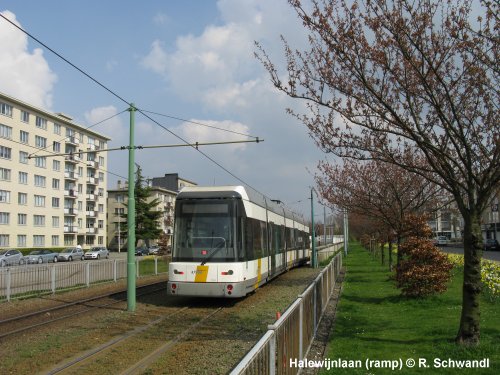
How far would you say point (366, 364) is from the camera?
7.12m

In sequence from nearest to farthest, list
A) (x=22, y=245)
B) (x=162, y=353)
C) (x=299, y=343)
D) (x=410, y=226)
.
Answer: (x=299, y=343), (x=162, y=353), (x=410, y=226), (x=22, y=245)

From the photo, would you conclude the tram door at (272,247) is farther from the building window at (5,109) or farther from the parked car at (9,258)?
the building window at (5,109)

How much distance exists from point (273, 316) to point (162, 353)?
173 inches

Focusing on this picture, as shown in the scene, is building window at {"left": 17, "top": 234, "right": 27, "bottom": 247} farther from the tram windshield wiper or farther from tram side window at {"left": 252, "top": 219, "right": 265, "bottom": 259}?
the tram windshield wiper

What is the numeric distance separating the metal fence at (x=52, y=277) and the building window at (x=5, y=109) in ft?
150

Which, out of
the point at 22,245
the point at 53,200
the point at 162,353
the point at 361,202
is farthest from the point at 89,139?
the point at 162,353

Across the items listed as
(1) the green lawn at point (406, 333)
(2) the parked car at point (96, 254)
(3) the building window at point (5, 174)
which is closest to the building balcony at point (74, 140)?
(3) the building window at point (5, 174)

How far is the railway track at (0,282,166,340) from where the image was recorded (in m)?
11.0

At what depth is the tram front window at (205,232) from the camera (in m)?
13.6

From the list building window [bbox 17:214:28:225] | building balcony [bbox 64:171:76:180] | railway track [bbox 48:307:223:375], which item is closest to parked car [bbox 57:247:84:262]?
building window [bbox 17:214:28:225]

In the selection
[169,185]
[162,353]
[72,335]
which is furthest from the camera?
[169,185]

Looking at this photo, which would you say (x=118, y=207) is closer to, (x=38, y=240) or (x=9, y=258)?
(x=38, y=240)

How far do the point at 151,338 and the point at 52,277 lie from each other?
9.42 metres

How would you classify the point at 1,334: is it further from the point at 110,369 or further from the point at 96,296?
the point at 96,296
